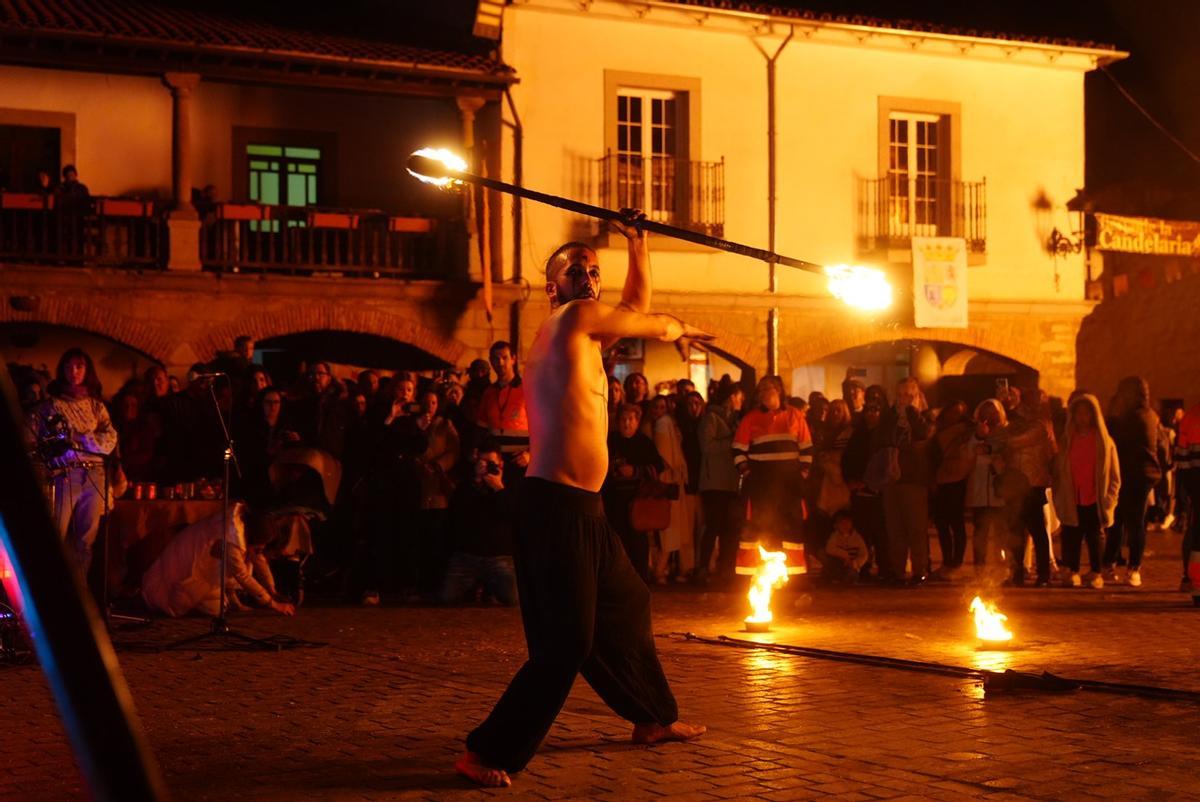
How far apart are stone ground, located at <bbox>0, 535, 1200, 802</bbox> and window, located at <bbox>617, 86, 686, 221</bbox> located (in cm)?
1280

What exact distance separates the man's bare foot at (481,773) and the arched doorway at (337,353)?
17983 millimetres

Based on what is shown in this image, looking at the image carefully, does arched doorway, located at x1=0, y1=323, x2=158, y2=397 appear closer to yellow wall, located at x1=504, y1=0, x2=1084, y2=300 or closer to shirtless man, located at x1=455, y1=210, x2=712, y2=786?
yellow wall, located at x1=504, y1=0, x2=1084, y2=300

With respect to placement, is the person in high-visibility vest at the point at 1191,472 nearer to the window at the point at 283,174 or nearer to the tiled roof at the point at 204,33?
the tiled roof at the point at 204,33

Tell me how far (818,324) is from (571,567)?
63.4 ft

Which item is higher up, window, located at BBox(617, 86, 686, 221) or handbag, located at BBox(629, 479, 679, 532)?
window, located at BBox(617, 86, 686, 221)

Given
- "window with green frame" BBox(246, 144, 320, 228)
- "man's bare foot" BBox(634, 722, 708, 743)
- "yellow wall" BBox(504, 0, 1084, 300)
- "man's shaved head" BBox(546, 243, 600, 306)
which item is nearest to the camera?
"man's shaved head" BBox(546, 243, 600, 306)

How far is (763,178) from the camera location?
2438 centimetres

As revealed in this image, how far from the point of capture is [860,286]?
7371mm

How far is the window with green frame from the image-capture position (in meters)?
23.5

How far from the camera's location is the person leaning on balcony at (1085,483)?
48.7 feet

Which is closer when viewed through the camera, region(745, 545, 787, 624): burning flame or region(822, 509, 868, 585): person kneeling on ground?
region(745, 545, 787, 624): burning flame

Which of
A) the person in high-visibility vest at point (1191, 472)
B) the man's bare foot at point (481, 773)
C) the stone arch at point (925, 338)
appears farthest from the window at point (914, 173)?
the man's bare foot at point (481, 773)

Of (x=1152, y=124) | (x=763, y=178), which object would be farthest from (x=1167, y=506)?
(x=1152, y=124)

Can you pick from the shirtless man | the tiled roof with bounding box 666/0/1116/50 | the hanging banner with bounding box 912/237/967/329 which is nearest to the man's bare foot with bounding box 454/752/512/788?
the shirtless man
